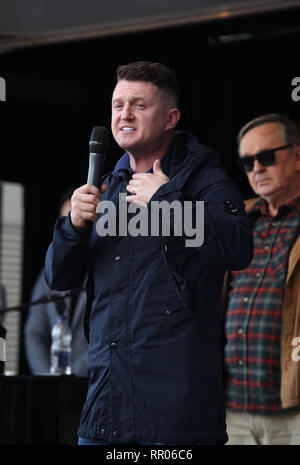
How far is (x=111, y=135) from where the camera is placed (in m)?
2.05

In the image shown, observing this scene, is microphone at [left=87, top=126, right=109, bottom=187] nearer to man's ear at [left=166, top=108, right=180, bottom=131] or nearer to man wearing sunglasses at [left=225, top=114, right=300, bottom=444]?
man's ear at [left=166, top=108, right=180, bottom=131]

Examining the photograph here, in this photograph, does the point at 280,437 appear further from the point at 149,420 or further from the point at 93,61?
the point at 93,61

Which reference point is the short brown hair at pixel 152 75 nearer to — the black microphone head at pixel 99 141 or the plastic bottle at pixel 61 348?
→ the black microphone head at pixel 99 141

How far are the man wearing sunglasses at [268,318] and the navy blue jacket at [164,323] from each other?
122 centimetres

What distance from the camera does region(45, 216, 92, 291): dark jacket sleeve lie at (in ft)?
6.36

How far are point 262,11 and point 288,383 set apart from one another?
2290 mm

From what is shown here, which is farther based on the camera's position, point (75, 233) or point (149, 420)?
point (75, 233)

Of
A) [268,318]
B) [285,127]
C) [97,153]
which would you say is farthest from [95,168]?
[285,127]

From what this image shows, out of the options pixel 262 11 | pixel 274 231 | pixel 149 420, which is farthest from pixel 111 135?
pixel 262 11

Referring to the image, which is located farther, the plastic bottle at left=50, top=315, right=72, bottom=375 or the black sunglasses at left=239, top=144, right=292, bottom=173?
the plastic bottle at left=50, top=315, right=72, bottom=375

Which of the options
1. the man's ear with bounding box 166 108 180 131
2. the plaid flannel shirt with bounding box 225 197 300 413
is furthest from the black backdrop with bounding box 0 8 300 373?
the man's ear with bounding box 166 108 180 131

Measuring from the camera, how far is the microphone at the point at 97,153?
1.96 meters

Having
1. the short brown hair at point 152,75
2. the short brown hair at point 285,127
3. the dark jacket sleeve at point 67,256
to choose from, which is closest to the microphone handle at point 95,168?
the dark jacket sleeve at point 67,256

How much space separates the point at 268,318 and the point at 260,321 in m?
0.04
